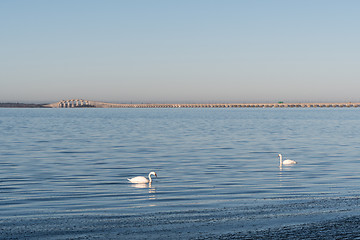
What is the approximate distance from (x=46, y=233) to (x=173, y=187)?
1166 cm

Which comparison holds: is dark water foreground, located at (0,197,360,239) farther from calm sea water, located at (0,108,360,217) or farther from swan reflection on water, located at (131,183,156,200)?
swan reflection on water, located at (131,183,156,200)

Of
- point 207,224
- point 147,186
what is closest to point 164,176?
point 147,186

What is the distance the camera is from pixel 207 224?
1722cm

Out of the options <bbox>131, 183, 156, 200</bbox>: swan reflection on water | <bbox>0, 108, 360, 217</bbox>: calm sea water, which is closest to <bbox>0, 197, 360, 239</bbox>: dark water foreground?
<bbox>0, 108, 360, 217</bbox>: calm sea water

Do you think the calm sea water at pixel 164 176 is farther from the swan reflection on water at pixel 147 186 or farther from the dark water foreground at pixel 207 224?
the dark water foreground at pixel 207 224

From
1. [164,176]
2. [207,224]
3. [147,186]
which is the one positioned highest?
[207,224]

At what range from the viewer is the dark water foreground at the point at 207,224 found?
Answer: 15.6 metres

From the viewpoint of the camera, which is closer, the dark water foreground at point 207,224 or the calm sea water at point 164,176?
the dark water foreground at point 207,224

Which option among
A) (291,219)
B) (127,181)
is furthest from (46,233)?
(127,181)

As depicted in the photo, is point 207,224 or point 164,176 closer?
point 207,224

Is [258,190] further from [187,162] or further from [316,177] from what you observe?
[187,162]

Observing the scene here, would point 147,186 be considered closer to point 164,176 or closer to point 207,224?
point 164,176

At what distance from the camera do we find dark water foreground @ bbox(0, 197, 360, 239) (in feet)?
51.0

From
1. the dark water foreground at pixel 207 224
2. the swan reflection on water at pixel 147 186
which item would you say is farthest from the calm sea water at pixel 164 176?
the dark water foreground at pixel 207 224
